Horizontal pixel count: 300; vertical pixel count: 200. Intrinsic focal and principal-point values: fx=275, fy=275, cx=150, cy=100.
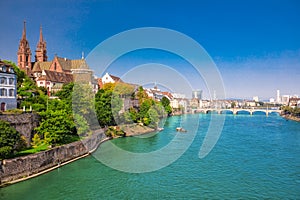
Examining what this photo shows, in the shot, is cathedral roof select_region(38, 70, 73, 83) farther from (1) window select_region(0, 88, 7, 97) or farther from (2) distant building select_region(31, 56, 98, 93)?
(1) window select_region(0, 88, 7, 97)

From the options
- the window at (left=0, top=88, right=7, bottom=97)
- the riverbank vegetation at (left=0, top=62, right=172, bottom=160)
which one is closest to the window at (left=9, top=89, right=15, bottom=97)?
the window at (left=0, top=88, right=7, bottom=97)

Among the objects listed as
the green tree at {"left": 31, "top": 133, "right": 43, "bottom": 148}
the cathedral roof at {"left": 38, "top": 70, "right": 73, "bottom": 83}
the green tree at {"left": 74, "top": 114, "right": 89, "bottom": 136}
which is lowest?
the green tree at {"left": 31, "top": 133, "right": 43, "bottom": 148}

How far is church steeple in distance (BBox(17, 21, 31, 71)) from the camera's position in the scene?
38.0m

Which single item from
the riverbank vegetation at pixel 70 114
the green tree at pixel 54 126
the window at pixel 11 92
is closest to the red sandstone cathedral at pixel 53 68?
the riverbank vegetation at pixel 70 114

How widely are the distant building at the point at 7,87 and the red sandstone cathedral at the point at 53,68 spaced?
14485 mm

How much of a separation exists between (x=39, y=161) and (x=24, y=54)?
28889 mm

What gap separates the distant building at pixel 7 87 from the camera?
16.6m

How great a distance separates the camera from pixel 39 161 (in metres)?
13.5

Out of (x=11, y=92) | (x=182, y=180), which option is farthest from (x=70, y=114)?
(x=182, y=180)

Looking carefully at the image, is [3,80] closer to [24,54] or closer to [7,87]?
[7,87]

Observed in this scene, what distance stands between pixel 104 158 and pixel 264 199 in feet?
31.5

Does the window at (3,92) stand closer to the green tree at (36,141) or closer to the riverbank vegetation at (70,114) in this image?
the riverbank vegetation at (70,114)

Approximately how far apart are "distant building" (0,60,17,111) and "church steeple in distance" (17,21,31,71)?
71.7ft

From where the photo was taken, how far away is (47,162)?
14109 millimetres
